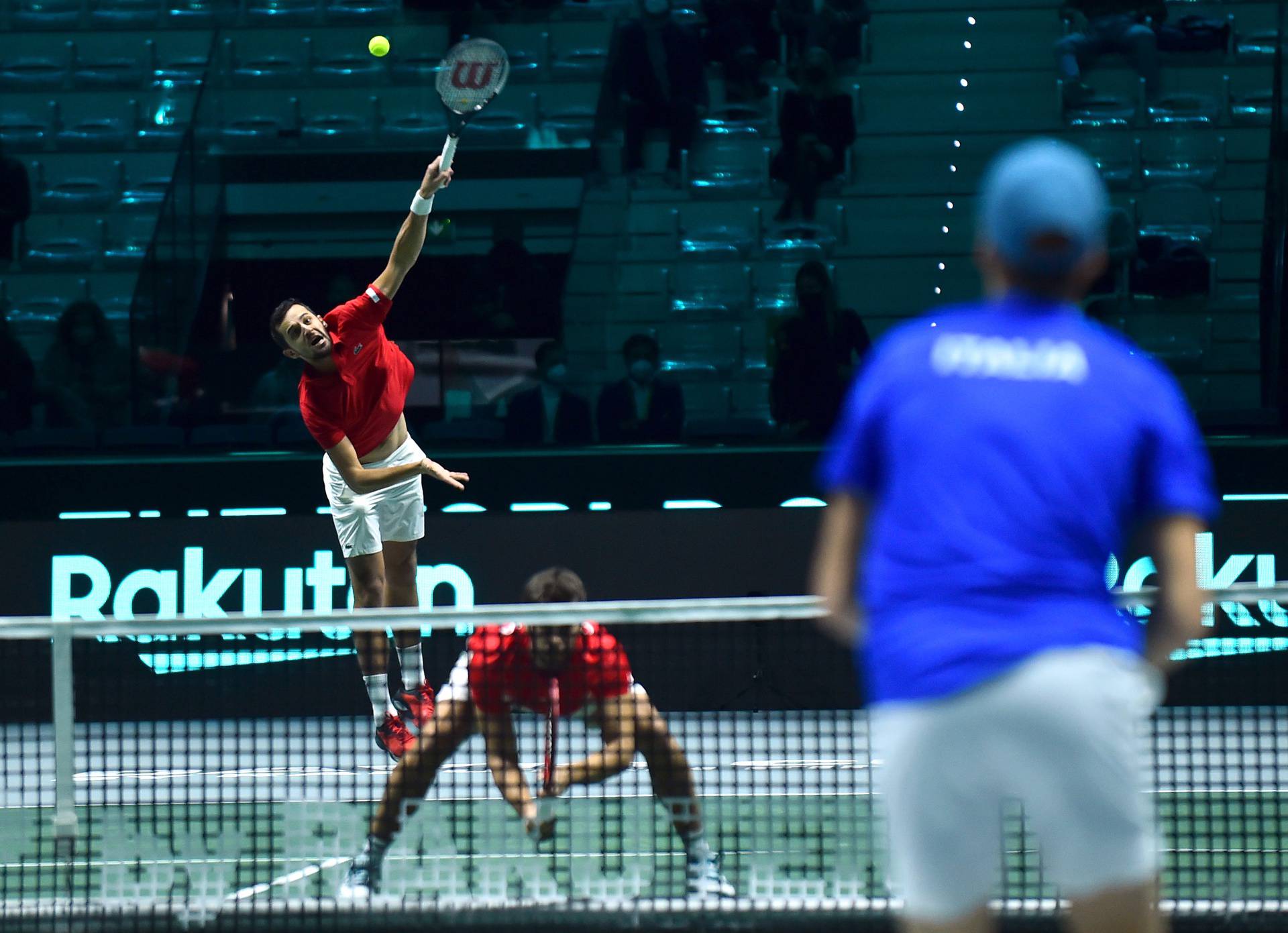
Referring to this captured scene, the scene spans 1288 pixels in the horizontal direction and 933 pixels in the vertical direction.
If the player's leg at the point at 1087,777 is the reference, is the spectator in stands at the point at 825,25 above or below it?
above

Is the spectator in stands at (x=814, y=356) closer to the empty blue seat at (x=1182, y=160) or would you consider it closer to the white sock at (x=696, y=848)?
the empty blue seat at (x=1182, y=160)

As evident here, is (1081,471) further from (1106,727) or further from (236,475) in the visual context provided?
(236,475)

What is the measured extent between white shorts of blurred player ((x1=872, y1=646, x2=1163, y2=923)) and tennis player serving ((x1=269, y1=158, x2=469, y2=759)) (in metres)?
4.77

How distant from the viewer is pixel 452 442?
9672 millimetres

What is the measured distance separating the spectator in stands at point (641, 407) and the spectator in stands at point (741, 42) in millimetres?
2102

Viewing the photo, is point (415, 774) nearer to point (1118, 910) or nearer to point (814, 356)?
Answer: point (1118, 910)

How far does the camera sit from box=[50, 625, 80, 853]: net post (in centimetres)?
453

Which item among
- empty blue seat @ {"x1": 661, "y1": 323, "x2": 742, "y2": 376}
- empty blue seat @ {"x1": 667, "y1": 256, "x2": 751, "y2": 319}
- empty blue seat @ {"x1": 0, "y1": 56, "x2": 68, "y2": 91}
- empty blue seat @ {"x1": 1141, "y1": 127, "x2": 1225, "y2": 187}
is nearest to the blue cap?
empty blue seat @ {"x1": 661, "y1": 323, "x2": 742, "y2": 376}

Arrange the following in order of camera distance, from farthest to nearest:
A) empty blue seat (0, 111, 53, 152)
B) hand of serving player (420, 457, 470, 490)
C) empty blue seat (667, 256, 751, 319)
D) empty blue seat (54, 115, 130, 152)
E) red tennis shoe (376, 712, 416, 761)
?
empty blue seat (0, 111, 53, 152) < empty blue seat (54, 115, 130, 152) < empty blue seat (667, 256, 751, 319) < hand of serving player (420, 457, 470, 490) < red tennis shoe (376, 712, 416, 761)

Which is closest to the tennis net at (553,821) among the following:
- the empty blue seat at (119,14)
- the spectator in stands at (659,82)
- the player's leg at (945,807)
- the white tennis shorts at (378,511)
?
the white tennis shorts at (378,511)

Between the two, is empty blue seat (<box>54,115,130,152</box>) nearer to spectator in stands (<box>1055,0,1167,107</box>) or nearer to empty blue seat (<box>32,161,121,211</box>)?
empty blue seat (<box>32,161,121,211</box>)

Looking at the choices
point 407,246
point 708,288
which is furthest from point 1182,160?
point 407,246

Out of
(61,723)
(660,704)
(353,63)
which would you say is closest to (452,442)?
(353,63)

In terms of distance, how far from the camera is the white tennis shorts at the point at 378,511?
7.25 m
